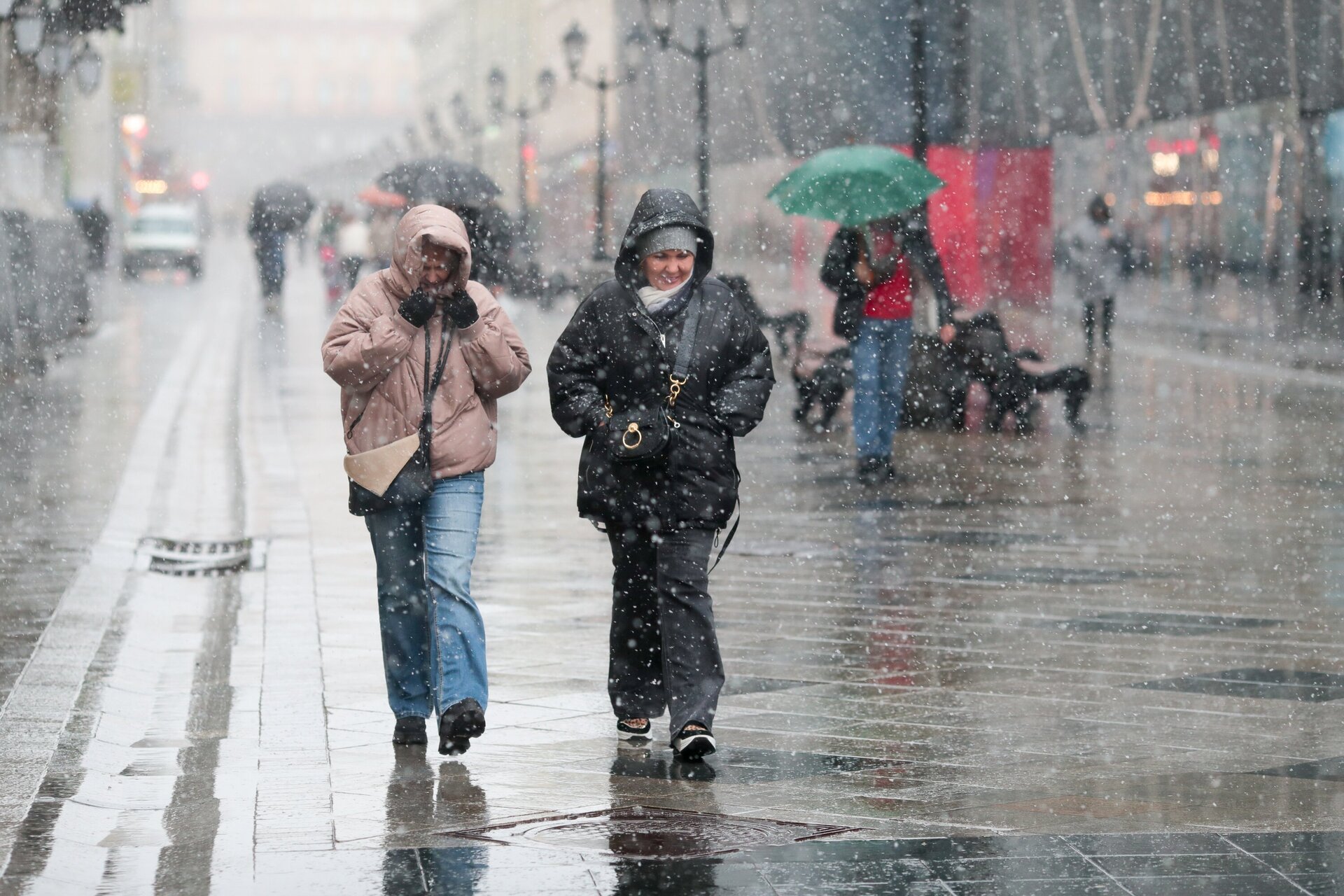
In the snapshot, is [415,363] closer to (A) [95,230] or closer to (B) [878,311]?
(B) [878,311]

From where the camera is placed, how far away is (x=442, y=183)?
12906 millimetres

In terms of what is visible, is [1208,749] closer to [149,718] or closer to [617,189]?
[149,718]

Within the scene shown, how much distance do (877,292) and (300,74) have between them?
7170 inches

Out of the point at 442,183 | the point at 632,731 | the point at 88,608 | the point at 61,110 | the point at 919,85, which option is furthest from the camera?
the point at 61,110

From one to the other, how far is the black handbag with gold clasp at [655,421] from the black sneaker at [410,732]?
0.91m

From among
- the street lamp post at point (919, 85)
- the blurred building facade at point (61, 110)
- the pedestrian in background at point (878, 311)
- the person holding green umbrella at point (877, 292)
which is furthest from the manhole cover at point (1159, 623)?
the blurred building facade at point (61, 110)

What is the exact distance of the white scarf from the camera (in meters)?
6.09

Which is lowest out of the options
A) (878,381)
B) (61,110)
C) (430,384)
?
(878,381)

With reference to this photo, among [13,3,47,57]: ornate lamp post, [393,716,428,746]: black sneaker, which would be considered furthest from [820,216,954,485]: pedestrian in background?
[13,3,47,57]: ornate lamp post

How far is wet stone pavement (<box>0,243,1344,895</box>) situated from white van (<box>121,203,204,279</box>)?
135 ft

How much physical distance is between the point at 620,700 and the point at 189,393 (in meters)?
13.6

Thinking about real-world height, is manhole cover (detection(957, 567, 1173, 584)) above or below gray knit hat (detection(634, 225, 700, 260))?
below

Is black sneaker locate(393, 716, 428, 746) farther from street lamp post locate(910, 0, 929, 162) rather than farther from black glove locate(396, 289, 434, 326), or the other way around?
street lamp post locate(910, 0, 929, 162)

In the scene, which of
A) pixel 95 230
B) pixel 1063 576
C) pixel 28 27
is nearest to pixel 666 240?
pixel 1063 576
